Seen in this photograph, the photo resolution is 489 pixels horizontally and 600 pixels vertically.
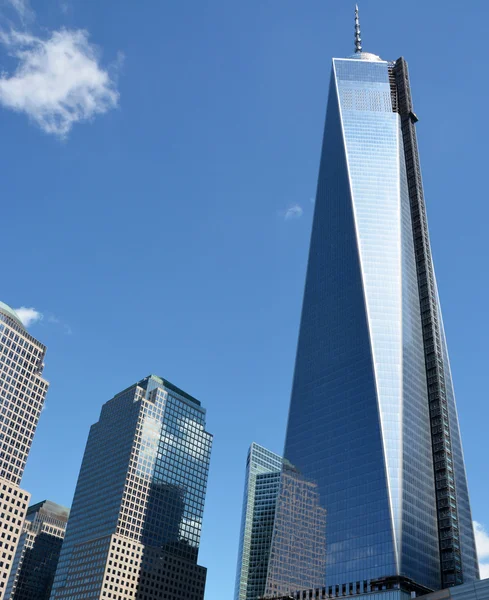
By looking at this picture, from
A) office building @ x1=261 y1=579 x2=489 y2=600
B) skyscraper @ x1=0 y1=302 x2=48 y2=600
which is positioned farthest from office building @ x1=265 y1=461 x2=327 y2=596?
skyscraper @ x1=0 y1=302 x2=48 y2=600

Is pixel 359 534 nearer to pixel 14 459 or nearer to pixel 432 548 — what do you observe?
pixel 432 548

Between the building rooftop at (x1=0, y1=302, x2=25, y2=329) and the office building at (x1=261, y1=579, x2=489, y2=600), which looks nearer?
the office building at (x1=261, y1=579, x2=489, y2=600)

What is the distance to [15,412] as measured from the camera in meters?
179

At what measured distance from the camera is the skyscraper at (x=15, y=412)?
167 m

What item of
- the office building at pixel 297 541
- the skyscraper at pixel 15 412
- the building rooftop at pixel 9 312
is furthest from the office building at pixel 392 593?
the building rooftop at pixel 9 312

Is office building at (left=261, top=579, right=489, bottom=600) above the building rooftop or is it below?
below

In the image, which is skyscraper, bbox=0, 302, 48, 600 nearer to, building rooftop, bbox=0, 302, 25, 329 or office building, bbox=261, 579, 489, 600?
building rooftop, bbox=0, 302, 25, 329

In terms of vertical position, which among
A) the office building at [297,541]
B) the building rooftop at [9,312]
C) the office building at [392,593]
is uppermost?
the building rooftop at [9,312]

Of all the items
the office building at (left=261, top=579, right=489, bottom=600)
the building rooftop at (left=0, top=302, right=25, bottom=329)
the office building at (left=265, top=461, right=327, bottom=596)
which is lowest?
the office building at (left=261, top=579, right=489, bottom=600)

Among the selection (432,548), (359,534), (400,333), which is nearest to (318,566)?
(359,534)

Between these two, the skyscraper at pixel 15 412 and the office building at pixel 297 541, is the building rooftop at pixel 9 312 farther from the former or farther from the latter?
the office building at pixel 297 541

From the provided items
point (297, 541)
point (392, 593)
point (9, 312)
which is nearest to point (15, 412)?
point (9, 312)

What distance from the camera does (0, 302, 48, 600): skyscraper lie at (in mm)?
167000

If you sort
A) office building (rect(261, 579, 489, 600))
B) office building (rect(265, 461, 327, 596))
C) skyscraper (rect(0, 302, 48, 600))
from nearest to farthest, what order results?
office building (rect(261, 579, 489, 600)) < skyscraper (rect(0, 302, 48, 600)) < office building (rect(265, 461, 327, 596))
